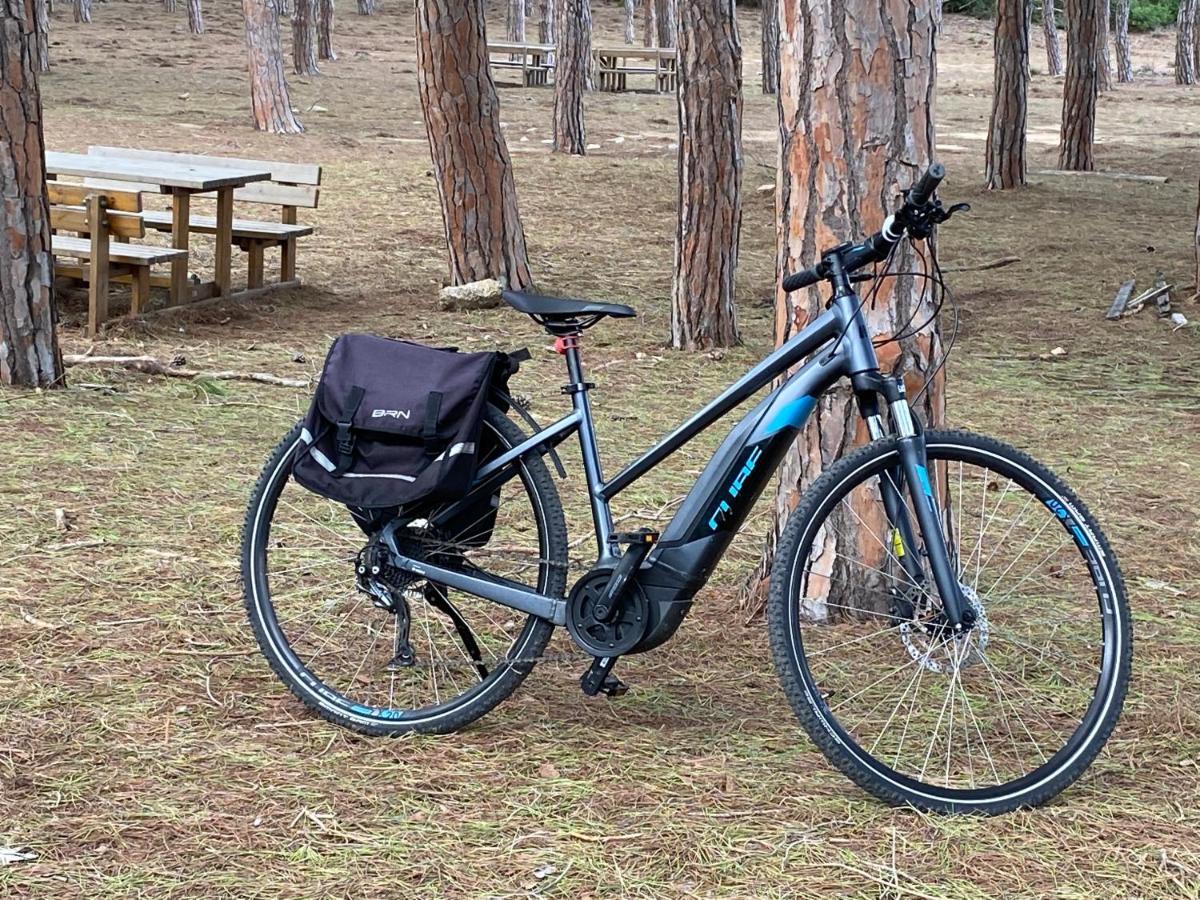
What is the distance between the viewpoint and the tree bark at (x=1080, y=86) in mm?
16453

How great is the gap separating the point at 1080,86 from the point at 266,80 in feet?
32.1

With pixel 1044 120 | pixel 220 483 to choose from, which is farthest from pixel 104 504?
pixel 1044 120

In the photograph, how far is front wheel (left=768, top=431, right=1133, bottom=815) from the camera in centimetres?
328

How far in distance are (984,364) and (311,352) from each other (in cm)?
362

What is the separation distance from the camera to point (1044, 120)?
2577 centimetres

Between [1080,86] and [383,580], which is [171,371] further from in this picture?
[1080,86]

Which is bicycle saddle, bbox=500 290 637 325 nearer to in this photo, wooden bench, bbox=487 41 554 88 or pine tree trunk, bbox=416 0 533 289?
pine tree trunk, bbox=416 0 533 289

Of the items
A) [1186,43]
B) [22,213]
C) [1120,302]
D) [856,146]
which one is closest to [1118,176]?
[1120,302]

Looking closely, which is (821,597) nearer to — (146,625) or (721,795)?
(721,795)

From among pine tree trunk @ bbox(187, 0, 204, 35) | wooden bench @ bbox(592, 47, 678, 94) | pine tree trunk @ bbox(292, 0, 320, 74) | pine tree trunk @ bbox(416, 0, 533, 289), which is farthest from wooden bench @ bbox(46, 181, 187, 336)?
pine tree trunk @ bbox(187, 0, 204, 35)

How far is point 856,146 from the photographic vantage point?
417 centimetres

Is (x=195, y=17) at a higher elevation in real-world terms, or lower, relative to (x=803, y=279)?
higher

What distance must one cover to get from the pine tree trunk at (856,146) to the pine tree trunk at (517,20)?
102ft

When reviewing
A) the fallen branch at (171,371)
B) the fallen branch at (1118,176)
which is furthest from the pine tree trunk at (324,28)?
the fallen branch at (171,371)
